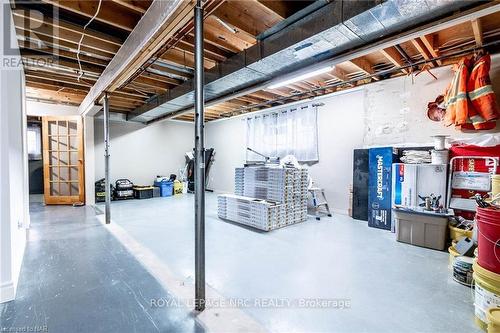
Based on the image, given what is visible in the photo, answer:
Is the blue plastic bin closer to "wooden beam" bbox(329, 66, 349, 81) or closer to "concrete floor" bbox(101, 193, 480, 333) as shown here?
"concrete floor" bbox(101, 193, 480, 333)

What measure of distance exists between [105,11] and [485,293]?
14.2 feet

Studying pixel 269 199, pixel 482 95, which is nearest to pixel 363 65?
pixel 482 95

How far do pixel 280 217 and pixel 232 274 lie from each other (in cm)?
195

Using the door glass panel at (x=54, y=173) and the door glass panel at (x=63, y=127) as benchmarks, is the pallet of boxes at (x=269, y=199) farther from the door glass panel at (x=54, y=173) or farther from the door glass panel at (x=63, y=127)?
the door glass panel at (x=63, y=127)

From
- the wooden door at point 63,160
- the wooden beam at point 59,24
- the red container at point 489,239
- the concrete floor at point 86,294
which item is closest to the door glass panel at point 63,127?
the wooden door at point 63,160

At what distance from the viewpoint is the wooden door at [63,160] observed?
625 cm

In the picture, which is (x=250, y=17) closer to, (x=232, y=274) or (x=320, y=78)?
(x=320, y=78)

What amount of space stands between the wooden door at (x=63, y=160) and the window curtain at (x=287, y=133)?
4952 mm

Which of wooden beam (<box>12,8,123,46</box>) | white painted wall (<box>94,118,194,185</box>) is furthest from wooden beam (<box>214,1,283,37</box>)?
white painted wall (<box>94,118,194,185</box>)

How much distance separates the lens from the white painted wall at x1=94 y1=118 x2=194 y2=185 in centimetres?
768

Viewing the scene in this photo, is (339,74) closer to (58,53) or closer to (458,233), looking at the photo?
(458,233)

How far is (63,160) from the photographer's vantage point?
6.54 metres

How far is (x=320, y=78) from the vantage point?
15.9 ft

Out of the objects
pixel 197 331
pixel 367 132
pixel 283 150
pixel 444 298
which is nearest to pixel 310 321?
pixel 197 331
